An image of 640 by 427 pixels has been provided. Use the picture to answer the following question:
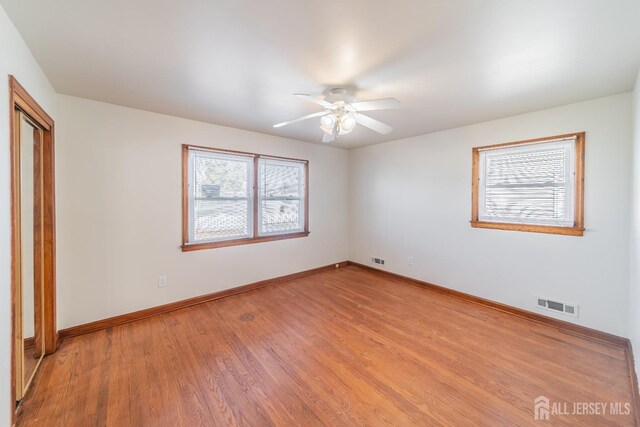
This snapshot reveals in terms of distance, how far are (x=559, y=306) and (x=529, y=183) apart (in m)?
1.38

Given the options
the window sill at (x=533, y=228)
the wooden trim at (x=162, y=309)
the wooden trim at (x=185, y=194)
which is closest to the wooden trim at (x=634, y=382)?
the window sill at (x=533, y=228)

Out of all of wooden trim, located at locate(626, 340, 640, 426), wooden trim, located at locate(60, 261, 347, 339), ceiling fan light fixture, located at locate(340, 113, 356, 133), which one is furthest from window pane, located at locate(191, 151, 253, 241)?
wooden trim, located at locate(626, 340, 640, 426)

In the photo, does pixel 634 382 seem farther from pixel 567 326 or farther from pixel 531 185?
pixel 531 185

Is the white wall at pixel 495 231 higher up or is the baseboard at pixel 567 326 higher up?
the white wall at pixel 495 231

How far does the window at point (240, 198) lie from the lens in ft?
10.8

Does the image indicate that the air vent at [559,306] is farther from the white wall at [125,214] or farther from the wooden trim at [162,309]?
the white wall at [125,214]

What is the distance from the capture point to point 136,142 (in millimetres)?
2861

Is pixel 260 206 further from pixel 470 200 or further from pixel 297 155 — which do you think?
pixel 470 200

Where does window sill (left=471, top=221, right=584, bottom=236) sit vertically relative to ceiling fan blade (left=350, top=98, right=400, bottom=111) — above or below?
below

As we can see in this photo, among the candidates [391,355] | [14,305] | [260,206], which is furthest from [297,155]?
[14,305]

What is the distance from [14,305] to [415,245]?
166 inches

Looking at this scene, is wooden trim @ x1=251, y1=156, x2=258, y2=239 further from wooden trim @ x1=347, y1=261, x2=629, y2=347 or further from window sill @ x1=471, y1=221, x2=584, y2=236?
window sill @ x1=471, y1=221, x2=584, y2=236

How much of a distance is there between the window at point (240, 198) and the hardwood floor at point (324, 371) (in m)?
1.06

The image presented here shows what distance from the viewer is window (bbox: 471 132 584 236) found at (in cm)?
266
